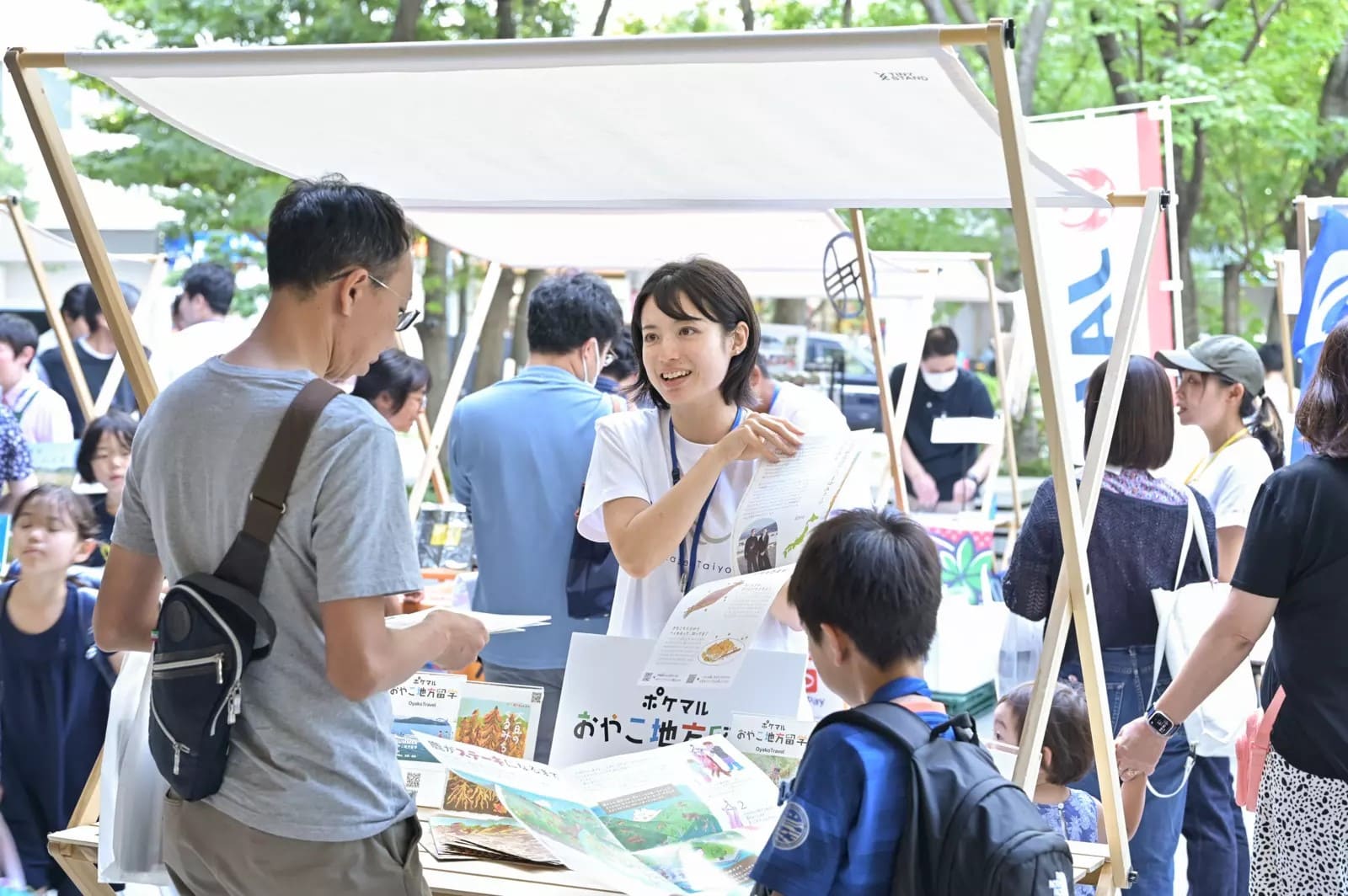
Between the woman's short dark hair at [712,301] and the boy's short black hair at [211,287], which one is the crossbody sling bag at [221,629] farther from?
the boy's short black hair at [211,287]

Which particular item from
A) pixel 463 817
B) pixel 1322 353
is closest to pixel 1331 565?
pixel 1322 353

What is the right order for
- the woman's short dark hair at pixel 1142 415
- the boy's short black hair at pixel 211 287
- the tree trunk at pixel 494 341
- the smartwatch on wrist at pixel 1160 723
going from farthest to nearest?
the tree trunk at pixel 494 341 < the boy's short black hair at pixel 211 287 < the woman's short dark hair at pixel 1142 415 < the smartwatch on wrist at pixel 1160 723

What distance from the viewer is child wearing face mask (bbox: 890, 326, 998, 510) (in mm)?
8125

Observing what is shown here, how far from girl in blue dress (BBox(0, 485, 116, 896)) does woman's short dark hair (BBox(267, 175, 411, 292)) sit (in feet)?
7.08

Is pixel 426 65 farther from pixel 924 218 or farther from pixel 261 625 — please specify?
pixel 924 218

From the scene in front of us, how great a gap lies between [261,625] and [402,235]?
55 cm

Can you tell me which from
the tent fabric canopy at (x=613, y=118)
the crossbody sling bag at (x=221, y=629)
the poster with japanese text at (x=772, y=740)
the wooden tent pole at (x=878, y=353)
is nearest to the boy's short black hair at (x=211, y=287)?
the wooden tent pole at (x=878, y=353)

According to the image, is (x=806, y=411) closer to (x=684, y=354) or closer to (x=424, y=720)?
(x=684, y=354)

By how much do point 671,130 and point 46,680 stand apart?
234 centimetres

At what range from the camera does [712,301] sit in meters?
2.58

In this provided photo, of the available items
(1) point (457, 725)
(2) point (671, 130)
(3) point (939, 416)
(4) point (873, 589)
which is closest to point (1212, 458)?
(2) point (671, 130)

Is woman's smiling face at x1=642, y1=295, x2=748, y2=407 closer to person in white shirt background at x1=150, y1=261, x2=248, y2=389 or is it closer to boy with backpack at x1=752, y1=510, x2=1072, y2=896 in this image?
boy with backpack at x1=752, y1=510, x2=1072, y2=896

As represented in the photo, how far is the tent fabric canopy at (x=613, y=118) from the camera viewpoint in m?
2.05

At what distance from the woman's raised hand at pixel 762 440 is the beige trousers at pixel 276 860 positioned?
0.89m
